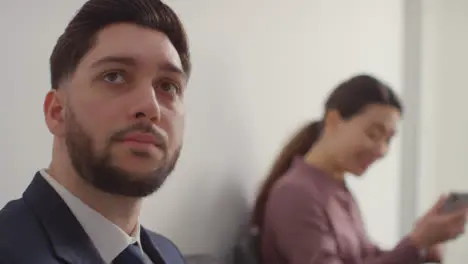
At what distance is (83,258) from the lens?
0.69 m

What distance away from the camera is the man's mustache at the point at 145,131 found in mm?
708

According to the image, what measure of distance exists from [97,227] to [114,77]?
0.17 metres

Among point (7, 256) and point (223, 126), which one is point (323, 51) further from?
point (7, 256)

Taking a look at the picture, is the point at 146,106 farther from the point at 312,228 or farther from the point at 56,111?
the point at 312,228

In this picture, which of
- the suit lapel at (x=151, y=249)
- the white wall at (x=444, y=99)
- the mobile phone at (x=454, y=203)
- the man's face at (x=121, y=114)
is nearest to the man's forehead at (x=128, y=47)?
the man's face at (x=121, y=114)

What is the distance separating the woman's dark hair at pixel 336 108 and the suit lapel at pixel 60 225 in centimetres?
90

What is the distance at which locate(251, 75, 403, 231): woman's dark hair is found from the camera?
155 cm

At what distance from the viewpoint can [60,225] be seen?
2.31ft

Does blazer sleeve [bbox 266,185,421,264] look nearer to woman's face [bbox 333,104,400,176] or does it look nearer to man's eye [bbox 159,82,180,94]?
woman's face [bbox 333,104,400,176]

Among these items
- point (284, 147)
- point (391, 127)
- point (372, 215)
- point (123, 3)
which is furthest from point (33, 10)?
point (372, 215)

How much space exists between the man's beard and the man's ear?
21mm

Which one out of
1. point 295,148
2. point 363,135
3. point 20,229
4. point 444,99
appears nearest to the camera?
point 20,229

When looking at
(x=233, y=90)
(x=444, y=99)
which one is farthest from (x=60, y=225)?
(x=444, y=99)

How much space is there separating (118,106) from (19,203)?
158 mm
